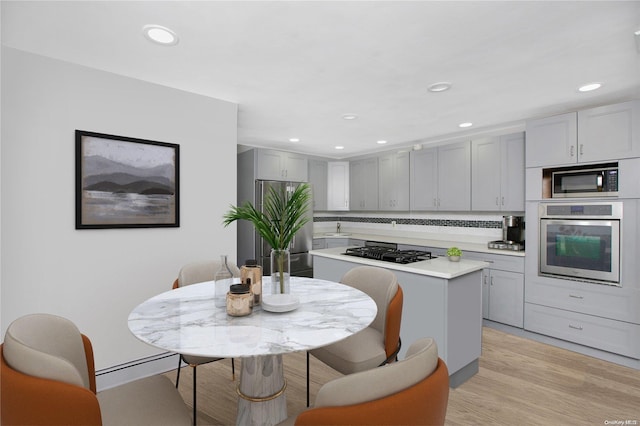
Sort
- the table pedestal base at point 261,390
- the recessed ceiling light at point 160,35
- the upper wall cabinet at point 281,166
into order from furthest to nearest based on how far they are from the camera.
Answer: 1. the upper wall cabinet at point 281,166
2. the recessed ceiling light at point 160,35
3. the table pedestal base at point 261,390

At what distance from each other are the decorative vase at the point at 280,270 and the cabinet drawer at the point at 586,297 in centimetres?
311

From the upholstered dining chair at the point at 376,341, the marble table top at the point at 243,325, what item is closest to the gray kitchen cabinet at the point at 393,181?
the upholstered dining chair at the point at 376,341

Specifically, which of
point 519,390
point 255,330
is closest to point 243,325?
point 255,330

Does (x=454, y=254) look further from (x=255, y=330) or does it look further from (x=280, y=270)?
(x=255, y=330)

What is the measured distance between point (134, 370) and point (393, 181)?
4.27 meters

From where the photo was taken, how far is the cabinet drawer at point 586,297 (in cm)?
287

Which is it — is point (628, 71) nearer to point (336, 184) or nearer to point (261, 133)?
point (261, 133)

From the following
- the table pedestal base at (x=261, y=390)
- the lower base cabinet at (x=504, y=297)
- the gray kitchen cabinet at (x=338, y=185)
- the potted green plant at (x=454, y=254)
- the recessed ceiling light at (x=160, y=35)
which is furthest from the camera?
the gray kitchen cabinet at (x=338, y=185)

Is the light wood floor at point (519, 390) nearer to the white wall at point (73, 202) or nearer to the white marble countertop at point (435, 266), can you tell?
the white wall at point (73, 202)

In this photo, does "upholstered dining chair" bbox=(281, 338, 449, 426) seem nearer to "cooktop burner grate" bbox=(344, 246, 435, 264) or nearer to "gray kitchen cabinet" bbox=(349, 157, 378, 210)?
"cooktop burner grate" bbox=(344, 246, 435, 264)

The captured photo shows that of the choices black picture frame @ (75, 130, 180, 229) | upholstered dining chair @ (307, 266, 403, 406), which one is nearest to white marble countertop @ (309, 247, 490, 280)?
upholstered dining chair @ (307, 266, 403, 406)

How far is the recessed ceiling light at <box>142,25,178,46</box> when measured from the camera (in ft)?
6.05

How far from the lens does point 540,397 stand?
2.35 metres

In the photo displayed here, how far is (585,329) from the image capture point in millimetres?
3100
